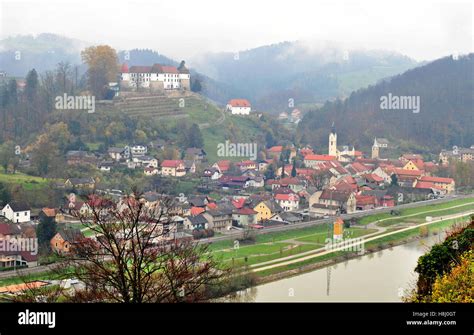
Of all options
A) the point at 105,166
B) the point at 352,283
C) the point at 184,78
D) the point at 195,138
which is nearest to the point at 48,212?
the point at 105,166

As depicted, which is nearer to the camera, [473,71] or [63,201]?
[63,201]

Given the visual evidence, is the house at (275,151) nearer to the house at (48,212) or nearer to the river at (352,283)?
the house at (48,212)

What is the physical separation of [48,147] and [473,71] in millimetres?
13851

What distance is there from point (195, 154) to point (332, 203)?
3.76 meters

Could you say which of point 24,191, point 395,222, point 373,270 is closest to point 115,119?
point 24,191

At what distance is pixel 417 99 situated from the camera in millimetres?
18828

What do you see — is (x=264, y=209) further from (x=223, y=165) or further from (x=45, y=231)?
(x=45, y=231)

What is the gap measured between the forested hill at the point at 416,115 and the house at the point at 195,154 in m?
4.23

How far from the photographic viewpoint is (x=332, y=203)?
10.1m

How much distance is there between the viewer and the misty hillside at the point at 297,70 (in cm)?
2555

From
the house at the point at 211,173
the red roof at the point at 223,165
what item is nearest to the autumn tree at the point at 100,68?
the red roof at the point at 223,165

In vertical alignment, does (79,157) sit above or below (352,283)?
above

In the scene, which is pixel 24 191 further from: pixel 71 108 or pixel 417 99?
pixel 417 99

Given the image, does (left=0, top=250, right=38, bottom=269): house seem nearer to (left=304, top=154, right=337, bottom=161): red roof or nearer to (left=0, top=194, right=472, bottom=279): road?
(left=0, top=194, right=472, bottom=279): road
